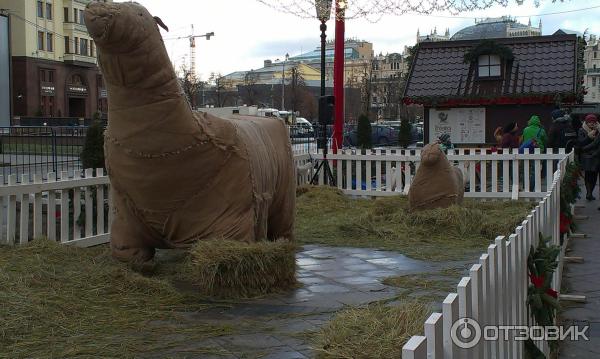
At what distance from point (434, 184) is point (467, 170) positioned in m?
3.85

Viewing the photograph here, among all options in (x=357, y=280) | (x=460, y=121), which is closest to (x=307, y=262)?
(x=357, y=280)

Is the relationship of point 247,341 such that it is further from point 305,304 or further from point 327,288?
point 327,288

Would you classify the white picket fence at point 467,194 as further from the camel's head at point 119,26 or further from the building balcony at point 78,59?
the building balcony at point 78,59

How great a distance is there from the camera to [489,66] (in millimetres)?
18578

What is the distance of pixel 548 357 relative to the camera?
467 centimetres

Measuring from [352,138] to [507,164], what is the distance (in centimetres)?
1797

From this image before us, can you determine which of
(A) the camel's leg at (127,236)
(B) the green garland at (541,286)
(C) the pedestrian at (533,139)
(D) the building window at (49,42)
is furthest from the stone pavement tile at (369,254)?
(D) the building window at (49,42)

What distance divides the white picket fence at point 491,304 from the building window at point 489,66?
14161 mm

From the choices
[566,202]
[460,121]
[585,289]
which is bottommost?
[585,289]

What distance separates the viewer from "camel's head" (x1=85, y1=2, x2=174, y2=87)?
4.66 metres

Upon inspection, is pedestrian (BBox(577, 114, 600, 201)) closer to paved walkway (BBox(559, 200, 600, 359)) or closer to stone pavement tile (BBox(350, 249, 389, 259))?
paved walkway (BBox(559, 200, 600, 359))

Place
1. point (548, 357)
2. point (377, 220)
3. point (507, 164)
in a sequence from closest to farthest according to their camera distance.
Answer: point (548, 357) < point (377, 220) < point (507, 164)

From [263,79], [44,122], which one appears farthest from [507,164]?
[263,79]

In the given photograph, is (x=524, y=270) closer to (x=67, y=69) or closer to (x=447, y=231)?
(x=447, y=231)
